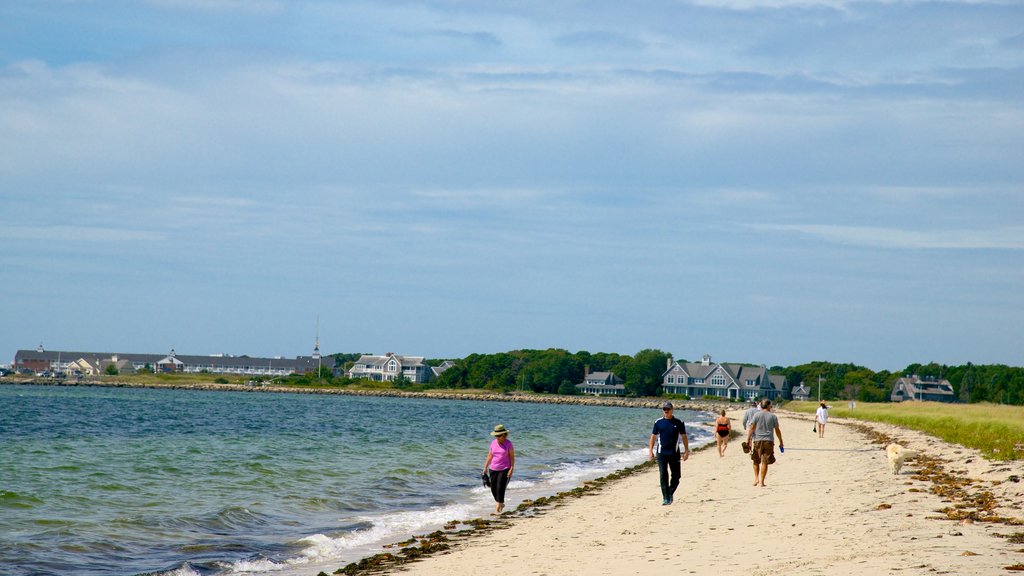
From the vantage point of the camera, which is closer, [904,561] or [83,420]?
[904,561]

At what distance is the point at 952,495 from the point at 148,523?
14.6 meters

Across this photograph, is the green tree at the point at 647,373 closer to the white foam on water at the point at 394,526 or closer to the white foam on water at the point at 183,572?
the white foam on water at the point at 394,526

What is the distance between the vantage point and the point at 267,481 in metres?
25.3

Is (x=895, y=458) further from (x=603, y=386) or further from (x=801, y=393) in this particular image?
(x=603, y=386)

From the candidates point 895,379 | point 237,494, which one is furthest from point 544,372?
point 237,494

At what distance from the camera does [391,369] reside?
19125 cm

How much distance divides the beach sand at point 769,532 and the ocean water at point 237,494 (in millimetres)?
1882

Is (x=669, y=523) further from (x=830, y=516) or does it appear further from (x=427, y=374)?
(x=427, y=374)

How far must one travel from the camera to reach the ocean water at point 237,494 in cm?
1480

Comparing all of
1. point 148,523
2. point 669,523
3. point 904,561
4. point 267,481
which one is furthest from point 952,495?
point 267,481

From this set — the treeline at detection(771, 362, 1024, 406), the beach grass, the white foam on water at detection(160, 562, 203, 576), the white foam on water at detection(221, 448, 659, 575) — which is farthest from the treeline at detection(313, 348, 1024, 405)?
the white foam on water at detection(160, 562, 203, 576)

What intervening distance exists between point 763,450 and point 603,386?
158 m

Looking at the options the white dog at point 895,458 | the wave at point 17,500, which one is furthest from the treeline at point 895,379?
the wave at point 17,500

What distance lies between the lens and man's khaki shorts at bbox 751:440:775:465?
751 inches
